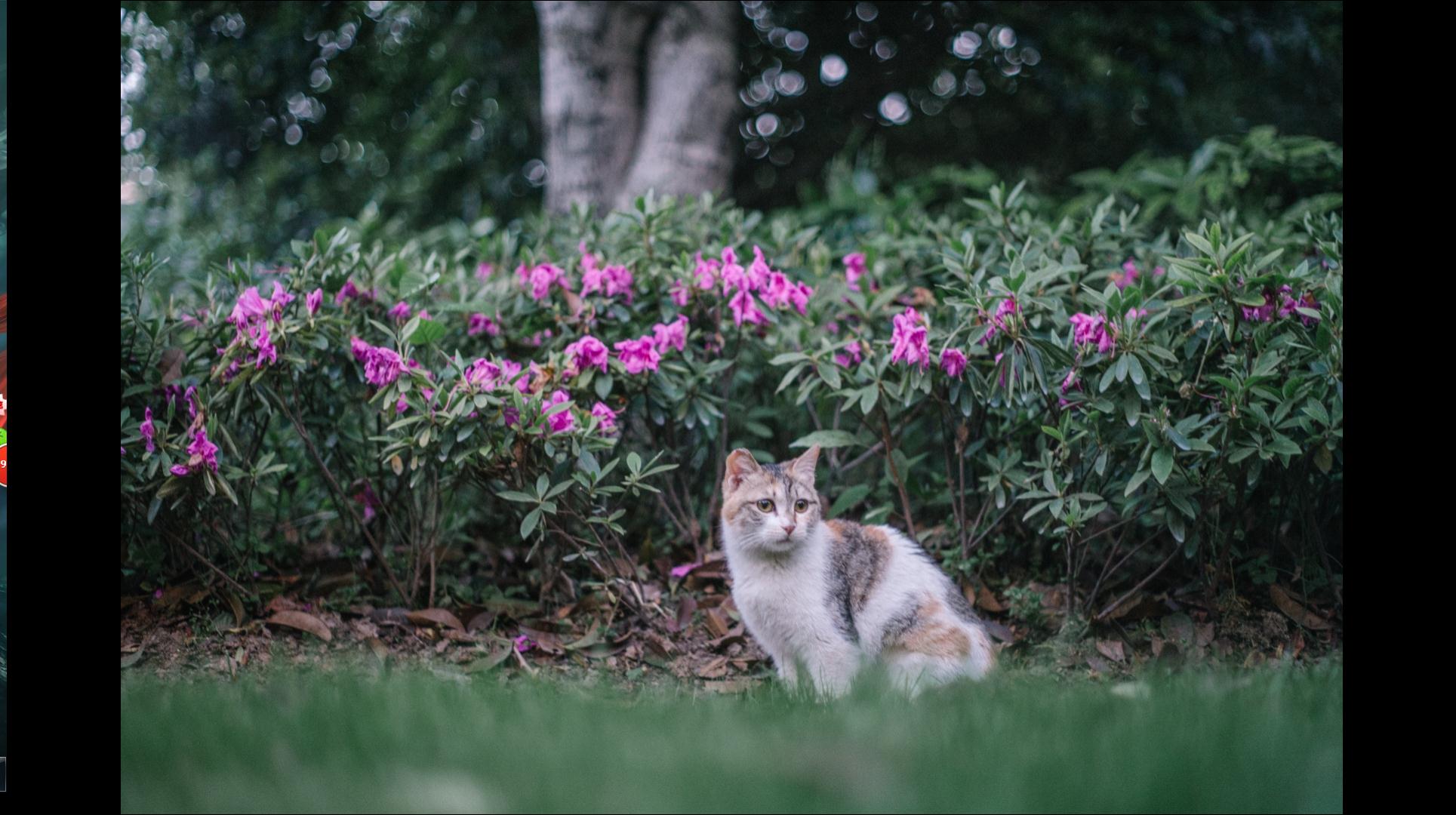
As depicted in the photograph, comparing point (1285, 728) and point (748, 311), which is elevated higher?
point (748, 311)

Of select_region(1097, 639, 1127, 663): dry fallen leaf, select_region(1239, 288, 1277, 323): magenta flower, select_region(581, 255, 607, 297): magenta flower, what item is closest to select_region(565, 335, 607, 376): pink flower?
select_region(581, 255, 607, 297): magenta flower

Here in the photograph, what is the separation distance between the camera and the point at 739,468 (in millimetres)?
3322

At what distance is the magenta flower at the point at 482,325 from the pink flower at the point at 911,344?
61.7 inches

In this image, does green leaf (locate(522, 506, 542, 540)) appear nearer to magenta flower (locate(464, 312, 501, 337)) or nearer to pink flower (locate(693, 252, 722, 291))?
magenta flower (locate(464, 312, 501, 337))

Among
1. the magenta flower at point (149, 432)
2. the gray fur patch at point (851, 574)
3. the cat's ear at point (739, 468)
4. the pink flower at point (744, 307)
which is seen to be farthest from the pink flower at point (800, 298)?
the magenta flower at point (149, 432)

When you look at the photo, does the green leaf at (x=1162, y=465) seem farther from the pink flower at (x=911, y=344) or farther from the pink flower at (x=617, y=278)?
the pink flower at (x=617, y=278)

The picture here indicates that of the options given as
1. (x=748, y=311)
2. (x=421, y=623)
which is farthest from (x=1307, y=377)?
(x=421, y=623)

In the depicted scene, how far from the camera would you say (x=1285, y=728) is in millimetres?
2387

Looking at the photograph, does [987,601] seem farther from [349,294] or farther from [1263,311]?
[349,294]

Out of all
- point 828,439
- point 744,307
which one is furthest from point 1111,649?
point 744,307

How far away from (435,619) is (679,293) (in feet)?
4.99

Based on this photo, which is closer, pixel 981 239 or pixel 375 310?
pixel 375 310
